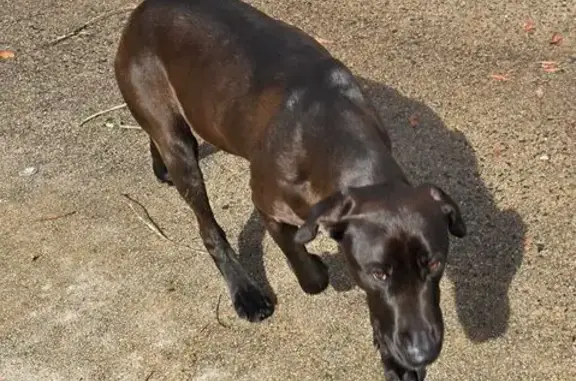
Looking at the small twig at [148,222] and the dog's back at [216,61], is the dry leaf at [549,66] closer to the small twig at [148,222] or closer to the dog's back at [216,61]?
the dog's back at [216,61]

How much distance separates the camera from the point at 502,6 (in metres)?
7.08

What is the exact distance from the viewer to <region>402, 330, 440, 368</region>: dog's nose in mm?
4074

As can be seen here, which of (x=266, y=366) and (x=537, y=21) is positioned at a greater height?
(x=537, y=21)

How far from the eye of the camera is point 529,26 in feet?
22.5

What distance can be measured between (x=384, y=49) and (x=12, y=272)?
111 inches

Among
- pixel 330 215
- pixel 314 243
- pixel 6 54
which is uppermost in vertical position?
pixel 330 215

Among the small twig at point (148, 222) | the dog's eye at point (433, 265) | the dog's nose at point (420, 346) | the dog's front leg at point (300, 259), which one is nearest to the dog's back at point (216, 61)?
the dog's front leg at point (300, 259)

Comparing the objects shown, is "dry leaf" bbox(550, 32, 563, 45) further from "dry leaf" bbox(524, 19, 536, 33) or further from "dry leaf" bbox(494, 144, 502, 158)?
"dry leaf" bbox(494, 144, 502, 158)

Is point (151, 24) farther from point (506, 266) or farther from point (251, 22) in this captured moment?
point (506, 266)

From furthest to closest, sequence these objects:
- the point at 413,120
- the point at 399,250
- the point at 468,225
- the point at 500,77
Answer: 1. the point at 500,77
2. the point at 413,120
3. the point at 468,225
4. the point at 399,250

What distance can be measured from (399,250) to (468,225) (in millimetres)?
1708

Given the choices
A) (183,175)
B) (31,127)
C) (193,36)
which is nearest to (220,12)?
(193,36)

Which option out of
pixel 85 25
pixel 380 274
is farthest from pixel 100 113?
pixel 380 274

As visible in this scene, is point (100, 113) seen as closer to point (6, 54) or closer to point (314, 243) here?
point (6, 54)
